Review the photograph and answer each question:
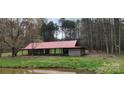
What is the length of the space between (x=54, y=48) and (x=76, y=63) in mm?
698

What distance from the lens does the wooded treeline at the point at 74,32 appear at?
20.4 ft

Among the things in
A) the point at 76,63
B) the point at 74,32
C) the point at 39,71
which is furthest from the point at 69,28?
the point at 39,71

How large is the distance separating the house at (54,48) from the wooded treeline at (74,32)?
111 millimetres

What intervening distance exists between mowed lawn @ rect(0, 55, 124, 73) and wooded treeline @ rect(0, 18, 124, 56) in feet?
0.69

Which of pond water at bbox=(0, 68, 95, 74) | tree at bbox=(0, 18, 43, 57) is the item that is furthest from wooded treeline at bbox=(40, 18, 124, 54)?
tree at bbox=(0, 18, 43, 57)

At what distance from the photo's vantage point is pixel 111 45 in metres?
6.25

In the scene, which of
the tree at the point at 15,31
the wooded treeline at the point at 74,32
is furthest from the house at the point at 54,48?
→ the tree at the point at 15,31

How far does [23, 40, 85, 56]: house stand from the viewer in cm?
636
